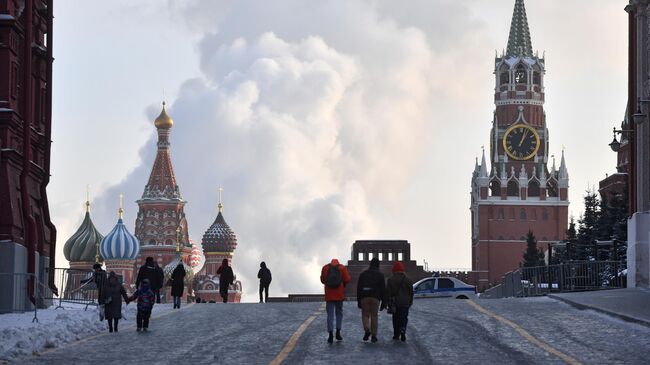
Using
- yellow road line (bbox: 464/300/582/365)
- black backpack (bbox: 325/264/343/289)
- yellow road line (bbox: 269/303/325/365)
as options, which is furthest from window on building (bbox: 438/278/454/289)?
black backpack (bbox: 325/264/343/289)

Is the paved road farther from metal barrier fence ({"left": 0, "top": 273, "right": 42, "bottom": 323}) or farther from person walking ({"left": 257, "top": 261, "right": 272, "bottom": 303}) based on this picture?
person walking ({"left": 257, "top": 261, "right": 272, "bottom": 303})

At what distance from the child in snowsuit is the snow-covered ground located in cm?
98

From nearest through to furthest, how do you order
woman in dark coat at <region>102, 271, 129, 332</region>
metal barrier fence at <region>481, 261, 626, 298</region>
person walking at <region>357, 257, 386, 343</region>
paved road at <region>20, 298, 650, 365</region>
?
1. paved road at <region>20, 298, 650, 365</region>
2. person walking at <region>357, 257, 386, 343</region>
3. woman in dark coat at <region>102, 271, 129, 332</region>
4. metal barrier fence at <region>481, 261, 626, 298</region>

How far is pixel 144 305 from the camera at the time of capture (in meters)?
37.2

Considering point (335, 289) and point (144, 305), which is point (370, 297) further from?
point (144, 305)

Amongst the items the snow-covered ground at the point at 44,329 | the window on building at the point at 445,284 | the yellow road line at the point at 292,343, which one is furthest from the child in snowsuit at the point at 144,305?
the window on building at the point at 445,284

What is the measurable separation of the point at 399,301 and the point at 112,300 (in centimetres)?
764

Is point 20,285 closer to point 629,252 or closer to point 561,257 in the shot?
point 629,252

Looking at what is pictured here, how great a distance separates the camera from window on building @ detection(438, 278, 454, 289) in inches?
2584

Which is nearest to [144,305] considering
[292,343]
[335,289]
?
[292,343]

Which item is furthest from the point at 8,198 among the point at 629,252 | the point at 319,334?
the point at 629,252

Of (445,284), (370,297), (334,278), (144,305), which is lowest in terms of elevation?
(144,305)

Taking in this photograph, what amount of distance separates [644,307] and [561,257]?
59305 millimetres

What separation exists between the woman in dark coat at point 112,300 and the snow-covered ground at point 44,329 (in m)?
0.38
